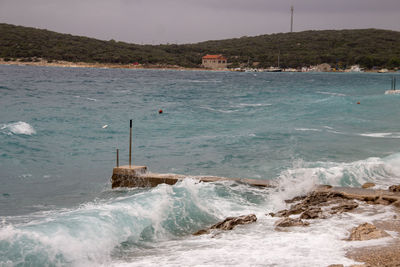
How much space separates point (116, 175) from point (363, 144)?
39.6 feet

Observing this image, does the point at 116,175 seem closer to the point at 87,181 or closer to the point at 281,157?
the point at 87,181

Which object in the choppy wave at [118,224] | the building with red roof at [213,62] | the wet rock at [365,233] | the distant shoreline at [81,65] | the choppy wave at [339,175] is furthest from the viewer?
the building with red roof at [213,62]

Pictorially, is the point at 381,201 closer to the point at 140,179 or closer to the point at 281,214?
the point at 281,214

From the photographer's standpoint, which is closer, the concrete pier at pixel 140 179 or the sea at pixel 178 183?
the sea at pixel 178 183

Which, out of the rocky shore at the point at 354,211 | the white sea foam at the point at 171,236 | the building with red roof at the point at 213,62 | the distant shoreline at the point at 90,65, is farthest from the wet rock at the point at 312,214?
the building with red roof at the point at 213,62

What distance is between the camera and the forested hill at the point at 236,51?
13788 centimetres

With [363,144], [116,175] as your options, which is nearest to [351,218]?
[116,175]

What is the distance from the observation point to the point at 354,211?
30.7 feet

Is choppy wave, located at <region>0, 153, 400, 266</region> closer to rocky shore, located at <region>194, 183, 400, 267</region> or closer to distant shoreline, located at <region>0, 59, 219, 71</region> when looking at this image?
rocky shore, located at <region>194, 183, 400, 267</region>

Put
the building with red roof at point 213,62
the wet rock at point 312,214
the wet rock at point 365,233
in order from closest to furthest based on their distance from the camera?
the wet rock at point 365,233
the wet rock at point 312,214
the building with red roof at point 213,62

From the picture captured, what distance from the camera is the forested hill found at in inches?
5428

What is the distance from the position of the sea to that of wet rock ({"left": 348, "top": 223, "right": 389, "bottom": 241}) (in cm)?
20

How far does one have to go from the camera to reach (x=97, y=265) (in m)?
6.95

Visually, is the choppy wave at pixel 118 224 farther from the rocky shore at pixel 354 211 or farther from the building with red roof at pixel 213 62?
the building with red roof at pixel 213 62
